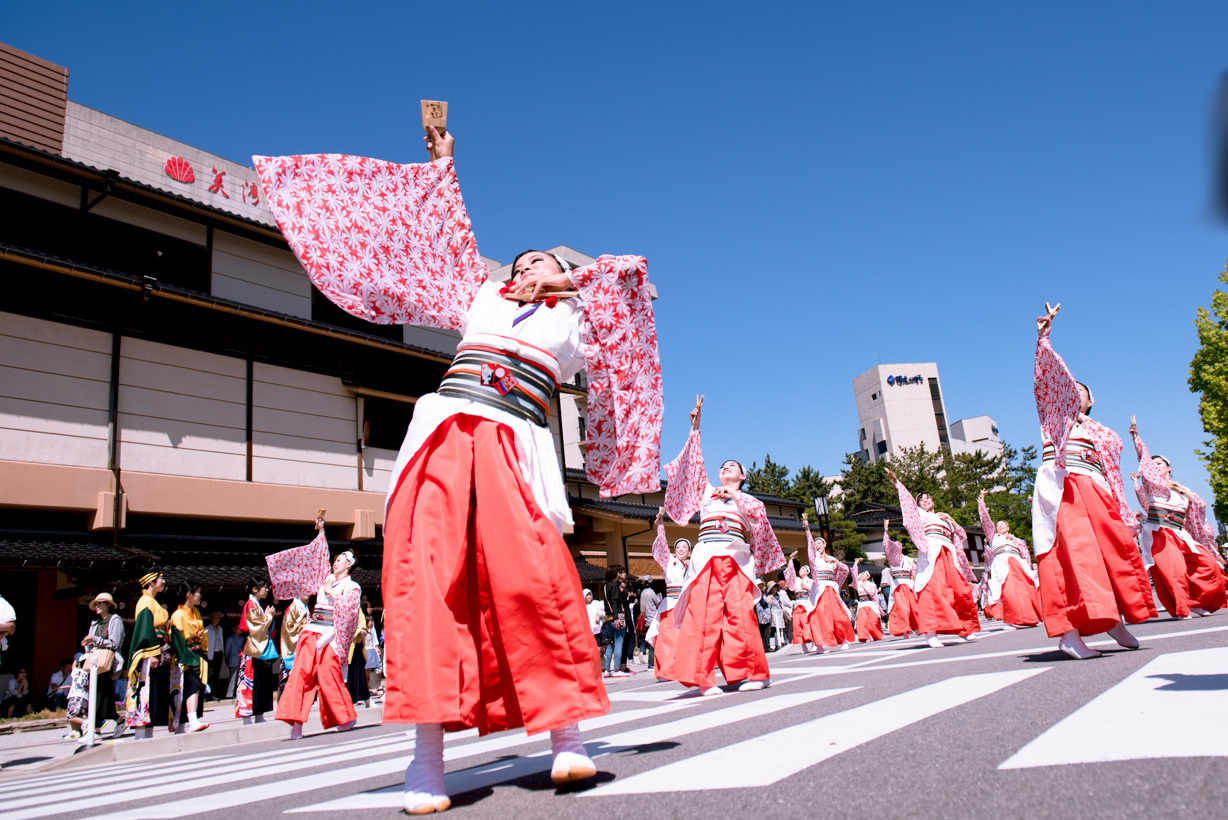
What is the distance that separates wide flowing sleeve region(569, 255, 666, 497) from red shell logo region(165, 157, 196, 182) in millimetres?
17178

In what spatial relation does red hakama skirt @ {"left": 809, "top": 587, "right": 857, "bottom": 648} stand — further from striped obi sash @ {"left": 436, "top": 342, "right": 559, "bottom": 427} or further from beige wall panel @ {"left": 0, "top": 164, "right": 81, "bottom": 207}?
beige wall panel @ {"left": 0, "top": 164, "right": 81, "bottom": 207}

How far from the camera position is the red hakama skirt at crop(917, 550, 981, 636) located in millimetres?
10984

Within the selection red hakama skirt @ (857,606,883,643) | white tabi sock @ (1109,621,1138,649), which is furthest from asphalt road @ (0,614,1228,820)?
red hakama skirt @ (857,606,883,643)

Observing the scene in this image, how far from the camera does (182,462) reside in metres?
15.6

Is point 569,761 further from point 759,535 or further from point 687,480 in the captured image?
point 759,535

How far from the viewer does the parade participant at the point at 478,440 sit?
8.44ft

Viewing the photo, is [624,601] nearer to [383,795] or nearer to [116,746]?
[116,746]

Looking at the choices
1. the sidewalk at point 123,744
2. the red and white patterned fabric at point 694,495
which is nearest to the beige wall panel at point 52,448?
the sidewalk at point 123,744

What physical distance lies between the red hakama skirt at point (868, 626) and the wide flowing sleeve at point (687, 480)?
35.1 ft

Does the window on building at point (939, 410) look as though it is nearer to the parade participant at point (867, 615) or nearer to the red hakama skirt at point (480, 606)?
the parade participant at point (867, 615)

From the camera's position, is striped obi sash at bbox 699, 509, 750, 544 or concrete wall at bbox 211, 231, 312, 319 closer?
striped obi sash at bbox 699, 509, 750, 544

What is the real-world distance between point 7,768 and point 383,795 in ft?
24.3

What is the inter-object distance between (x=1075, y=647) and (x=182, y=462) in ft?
49.7

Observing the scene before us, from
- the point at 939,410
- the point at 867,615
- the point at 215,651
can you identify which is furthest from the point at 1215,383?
the point at 939,410
